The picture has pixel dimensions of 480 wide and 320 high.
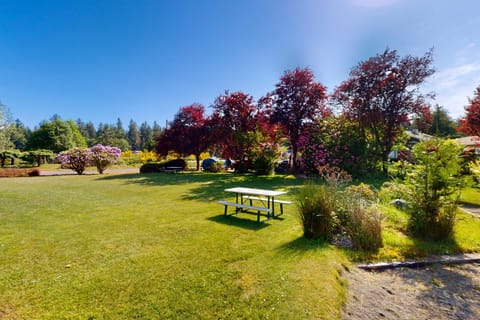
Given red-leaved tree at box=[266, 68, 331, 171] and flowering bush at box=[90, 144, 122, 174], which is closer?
red-leaved tree at box=[266, 68, 331, 171]

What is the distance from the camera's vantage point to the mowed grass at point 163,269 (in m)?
2.24

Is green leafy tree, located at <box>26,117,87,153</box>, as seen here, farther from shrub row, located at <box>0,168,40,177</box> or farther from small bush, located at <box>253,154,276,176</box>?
small bush, located at <box>253,154,276,176</box>

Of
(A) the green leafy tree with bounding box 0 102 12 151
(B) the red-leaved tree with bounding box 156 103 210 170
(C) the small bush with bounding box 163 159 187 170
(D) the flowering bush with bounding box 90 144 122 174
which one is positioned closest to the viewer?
(D) the flowering bush with bounding box 90 144 122 174

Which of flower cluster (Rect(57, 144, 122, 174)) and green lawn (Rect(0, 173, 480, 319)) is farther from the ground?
flower cluster (Rect(57, 144, 122, 174))

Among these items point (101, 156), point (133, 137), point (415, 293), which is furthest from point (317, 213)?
point (133, 137)

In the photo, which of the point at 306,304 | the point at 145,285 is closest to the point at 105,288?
the point at 145,285

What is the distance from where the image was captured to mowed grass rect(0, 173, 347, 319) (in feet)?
7.34

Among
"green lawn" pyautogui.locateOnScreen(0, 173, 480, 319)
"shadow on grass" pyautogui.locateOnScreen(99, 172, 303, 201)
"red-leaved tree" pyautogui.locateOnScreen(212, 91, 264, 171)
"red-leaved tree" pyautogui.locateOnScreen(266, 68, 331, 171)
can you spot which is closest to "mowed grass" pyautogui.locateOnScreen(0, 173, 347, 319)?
"green lawn" pyautogui.locateOnScreen(0, 173, 480, 319)

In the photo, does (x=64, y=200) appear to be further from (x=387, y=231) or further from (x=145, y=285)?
(x=387, y=231)

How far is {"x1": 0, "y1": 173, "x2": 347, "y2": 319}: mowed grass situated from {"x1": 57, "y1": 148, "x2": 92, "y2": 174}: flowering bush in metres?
13.5

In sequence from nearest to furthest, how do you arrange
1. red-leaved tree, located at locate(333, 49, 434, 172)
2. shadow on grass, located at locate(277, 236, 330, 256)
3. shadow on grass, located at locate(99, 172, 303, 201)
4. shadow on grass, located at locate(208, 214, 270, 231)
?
shadow on grass, located at locate(277, 236, 330, 256), shadow on grass, located at locate(208, 214, 270, 231), shadow on grass, located at locate(99, 172, 303, 201), red-leaved tree, located at locate(333, 49, 434, 172)

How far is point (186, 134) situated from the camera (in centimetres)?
1816

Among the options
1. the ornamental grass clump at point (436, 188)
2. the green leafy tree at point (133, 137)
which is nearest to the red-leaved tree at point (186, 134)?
the ornamental grass clump at point (436, 188)

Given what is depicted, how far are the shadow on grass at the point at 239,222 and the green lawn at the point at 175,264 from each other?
2 cm
